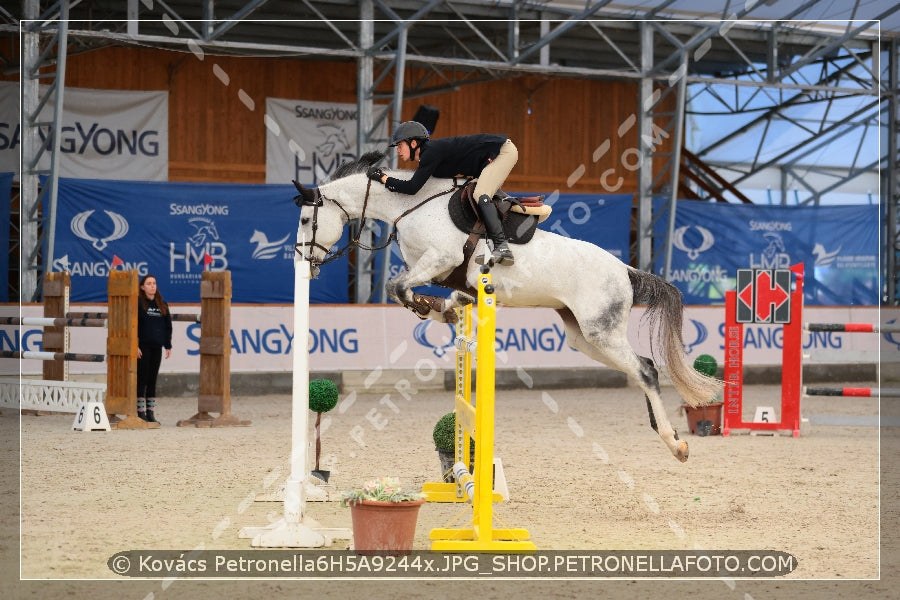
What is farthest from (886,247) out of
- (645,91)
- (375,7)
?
(375,7)

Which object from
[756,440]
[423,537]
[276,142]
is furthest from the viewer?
[276,142]

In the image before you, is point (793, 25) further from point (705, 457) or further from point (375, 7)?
point (705, 457)

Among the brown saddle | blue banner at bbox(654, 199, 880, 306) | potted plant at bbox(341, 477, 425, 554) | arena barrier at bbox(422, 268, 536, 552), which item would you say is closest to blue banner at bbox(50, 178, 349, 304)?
blue banner at bbox(654, 199, 880, 306)

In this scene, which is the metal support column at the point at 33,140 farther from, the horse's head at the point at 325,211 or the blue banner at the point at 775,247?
the blue banner at the point at 775,247

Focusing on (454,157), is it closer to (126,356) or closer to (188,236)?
(126,356)

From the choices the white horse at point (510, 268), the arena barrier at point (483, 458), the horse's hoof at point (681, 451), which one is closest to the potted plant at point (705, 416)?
the white horse at point (510, 268)

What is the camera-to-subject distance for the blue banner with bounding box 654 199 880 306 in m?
18.2

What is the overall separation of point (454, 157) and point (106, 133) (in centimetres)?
1280

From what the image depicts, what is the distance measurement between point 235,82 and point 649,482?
1356 centimetres

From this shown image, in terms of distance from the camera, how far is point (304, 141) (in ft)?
61.4

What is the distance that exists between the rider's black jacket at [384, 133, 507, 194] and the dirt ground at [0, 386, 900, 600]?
183 cm

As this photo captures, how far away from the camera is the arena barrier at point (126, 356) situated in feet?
33.5

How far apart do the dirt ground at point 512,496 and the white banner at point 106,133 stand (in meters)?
7.13

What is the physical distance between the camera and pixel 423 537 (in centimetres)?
561
